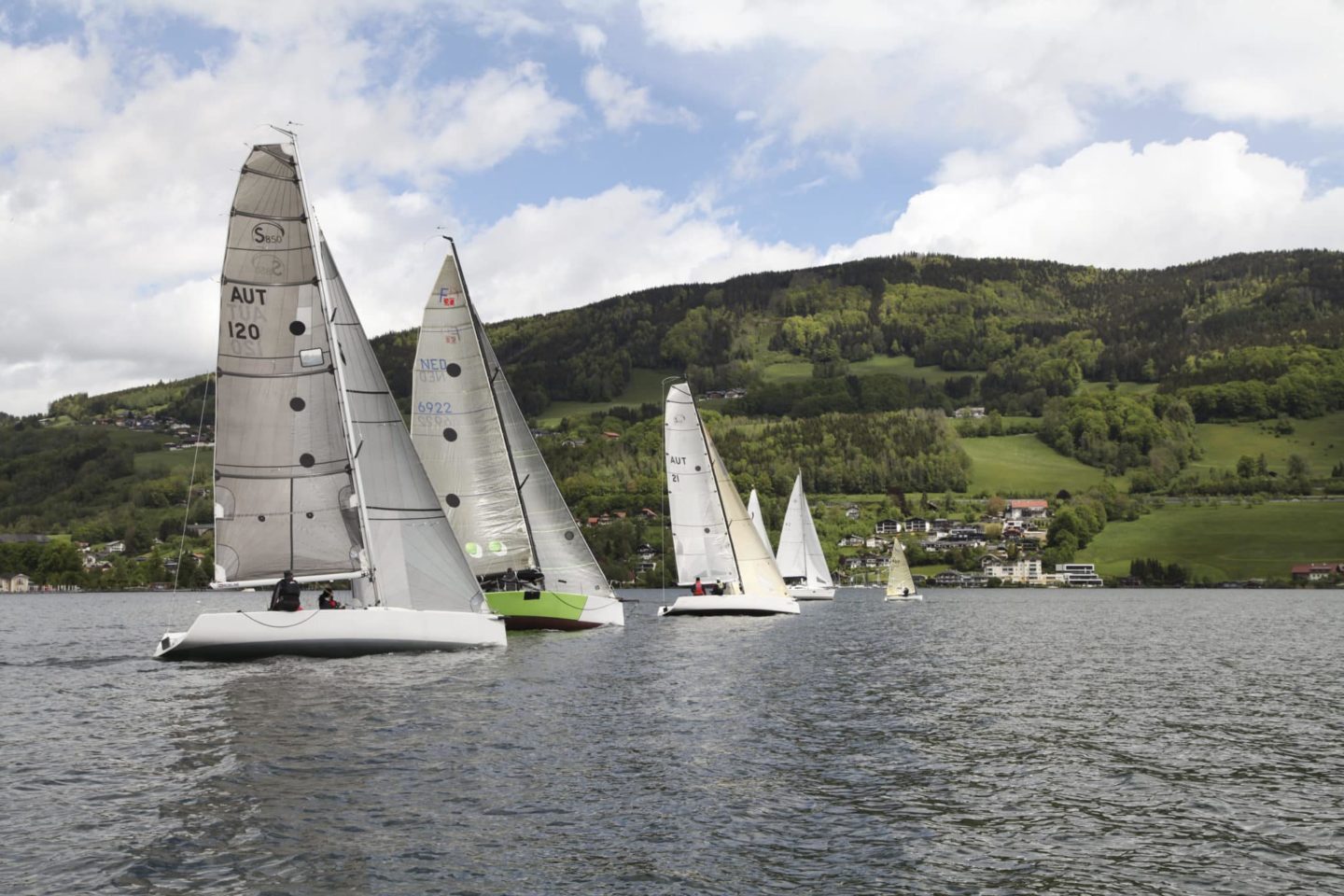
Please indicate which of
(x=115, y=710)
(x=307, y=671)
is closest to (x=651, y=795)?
(x=115, y=710)

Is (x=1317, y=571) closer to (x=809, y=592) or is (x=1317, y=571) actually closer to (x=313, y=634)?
(x=809, y=592)

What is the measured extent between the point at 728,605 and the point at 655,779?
47.8 metres

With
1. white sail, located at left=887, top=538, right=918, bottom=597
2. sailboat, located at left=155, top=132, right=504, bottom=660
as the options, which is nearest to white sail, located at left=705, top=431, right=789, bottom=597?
sailboat, located at left=155, top=132, right=504, bottom=660

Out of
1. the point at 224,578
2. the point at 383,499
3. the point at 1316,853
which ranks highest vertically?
the point at 383,499

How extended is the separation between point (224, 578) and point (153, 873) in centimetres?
2303

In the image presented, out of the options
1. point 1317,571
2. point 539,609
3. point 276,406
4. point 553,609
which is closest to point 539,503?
point 539,609

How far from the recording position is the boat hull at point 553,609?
1880 inches

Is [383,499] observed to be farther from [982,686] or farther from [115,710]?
[982,686]

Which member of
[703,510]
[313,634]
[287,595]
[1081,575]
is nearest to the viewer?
[313,634]

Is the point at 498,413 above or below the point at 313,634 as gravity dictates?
above

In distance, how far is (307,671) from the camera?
3359 cm

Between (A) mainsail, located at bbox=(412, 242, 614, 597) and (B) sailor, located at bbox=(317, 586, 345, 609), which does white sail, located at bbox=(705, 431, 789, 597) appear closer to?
(A) mainsail, located at bbox=(412, 242, 614, 597)

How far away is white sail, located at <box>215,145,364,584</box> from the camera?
36.2 m

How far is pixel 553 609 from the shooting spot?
49.3m
